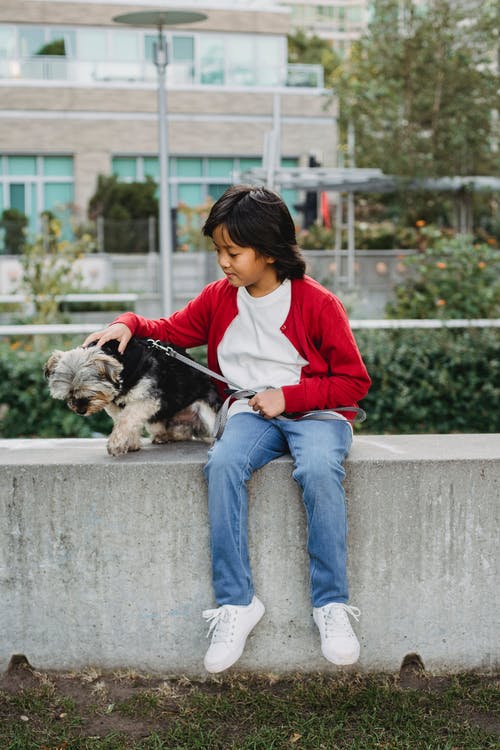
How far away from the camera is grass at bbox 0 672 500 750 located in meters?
3.22

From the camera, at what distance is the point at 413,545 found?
3.66 m

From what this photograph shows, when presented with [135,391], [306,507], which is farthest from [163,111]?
[306,507]

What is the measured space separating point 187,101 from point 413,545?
95.5ft

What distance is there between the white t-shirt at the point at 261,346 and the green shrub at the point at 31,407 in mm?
3464

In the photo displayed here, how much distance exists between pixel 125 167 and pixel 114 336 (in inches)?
1118

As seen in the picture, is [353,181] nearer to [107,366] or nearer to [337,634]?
[107,366]

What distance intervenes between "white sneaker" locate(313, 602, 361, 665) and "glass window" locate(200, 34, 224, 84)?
30176 millimetres

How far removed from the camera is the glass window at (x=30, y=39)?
30.5 metres

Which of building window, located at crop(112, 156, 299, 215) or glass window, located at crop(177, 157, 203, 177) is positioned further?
glass window, located at crop(177, 157, 203, 177)

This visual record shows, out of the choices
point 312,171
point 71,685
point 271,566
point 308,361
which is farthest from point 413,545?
point 312,171

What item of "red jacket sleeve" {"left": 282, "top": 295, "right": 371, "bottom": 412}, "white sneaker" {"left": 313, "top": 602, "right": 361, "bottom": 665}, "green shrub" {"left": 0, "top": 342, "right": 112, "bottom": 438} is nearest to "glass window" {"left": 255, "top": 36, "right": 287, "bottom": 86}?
"green shrub" {"left": 0, "top": 342, "right": 112, "bottom": 438}

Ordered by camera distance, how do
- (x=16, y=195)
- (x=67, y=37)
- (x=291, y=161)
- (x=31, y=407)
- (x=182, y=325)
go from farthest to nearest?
(x=291, y=161), (x=67, y=37), (x=16, y=195), (x=31, y=407), (x=182, y=325)

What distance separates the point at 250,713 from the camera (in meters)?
3.43

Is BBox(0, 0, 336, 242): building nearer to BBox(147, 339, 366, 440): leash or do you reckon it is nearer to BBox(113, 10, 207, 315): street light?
BBox(113, 10, 207, 315): street light
